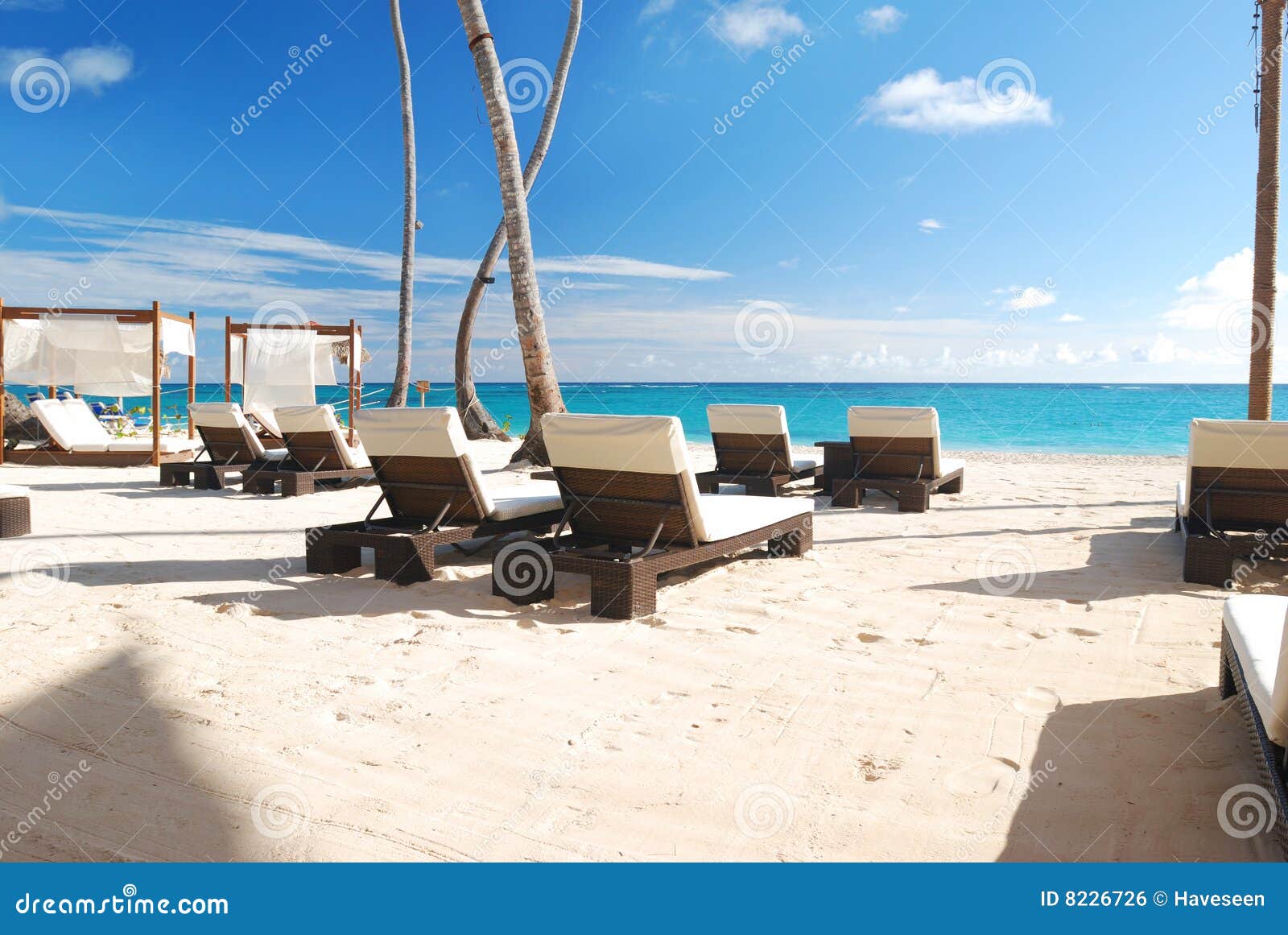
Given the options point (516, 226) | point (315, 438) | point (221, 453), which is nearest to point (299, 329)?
point (221, 453)

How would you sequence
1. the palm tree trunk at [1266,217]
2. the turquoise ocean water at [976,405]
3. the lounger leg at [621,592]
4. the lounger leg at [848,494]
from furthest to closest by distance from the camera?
the turquoise ocean water at [976,405] < the lounger leg at [848,494] < the palm tree trunk at [1266,217] < the lounger leg at [621,592]

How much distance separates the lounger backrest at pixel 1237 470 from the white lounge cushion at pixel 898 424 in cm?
278

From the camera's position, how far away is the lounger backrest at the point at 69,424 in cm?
1155

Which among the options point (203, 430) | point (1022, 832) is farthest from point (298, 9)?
point (1022, 832)

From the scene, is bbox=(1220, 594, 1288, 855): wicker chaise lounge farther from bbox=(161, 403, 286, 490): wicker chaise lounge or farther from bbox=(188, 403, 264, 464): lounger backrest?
bbox=(188, 403, 264, 464): lounger backrest

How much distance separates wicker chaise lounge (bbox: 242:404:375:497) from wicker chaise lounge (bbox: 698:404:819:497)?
3.84 m

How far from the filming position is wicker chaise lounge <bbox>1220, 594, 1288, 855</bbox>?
6.06ft

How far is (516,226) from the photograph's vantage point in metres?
8.84

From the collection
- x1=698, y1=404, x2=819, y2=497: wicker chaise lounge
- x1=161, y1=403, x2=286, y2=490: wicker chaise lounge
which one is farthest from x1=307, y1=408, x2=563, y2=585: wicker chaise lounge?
x1=161, y1=403, x2=286, y2=490: wicker chaise lounge

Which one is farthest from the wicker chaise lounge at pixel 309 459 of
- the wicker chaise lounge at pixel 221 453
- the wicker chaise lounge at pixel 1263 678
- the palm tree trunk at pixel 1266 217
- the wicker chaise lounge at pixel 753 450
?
the palm tree trunk at pixel 1266 217

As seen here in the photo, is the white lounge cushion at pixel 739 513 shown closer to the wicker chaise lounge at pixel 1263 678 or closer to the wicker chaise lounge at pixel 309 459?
A: the wicker chaise lounge at pixel 1263 678
